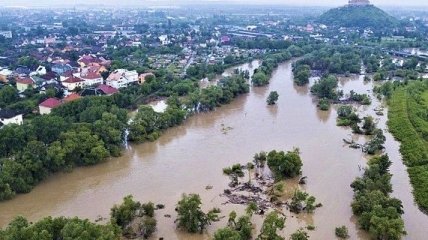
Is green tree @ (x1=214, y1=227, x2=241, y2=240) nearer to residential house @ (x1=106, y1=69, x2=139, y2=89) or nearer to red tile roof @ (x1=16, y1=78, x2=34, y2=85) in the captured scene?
residential house @ (x1=106, y1=69, x2=139, y2=89)

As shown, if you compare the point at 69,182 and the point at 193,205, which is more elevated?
the point at 193,205

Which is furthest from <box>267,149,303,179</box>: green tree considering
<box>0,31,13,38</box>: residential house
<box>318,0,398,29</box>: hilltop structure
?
<box>318,0,398,29</box>: hilltop structure

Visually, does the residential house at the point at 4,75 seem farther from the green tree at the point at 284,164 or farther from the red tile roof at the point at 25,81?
the green tree at the point at 284,164

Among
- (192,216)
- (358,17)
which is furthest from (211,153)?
(358,17)

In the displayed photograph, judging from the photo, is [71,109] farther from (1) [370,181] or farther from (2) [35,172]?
(1) [370,181]

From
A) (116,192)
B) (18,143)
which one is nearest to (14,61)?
(18,143)

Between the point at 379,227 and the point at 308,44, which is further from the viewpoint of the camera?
the point at 308,44
